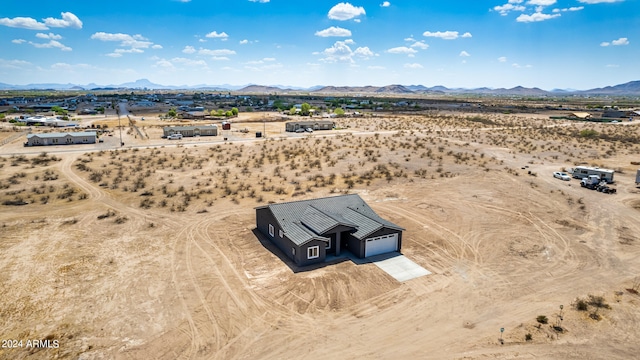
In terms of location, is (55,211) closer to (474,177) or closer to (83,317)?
(83,317)

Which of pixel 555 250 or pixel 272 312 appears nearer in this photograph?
pixel 272 312

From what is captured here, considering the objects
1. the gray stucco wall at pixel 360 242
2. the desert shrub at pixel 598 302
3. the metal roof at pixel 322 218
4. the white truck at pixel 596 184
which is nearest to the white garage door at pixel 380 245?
the gray stucco wall at pixel 360 242

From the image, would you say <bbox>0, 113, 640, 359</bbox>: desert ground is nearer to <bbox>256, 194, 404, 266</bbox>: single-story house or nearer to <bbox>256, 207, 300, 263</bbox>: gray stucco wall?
<bbox>256, 207, 300, 263</bbox>: gray stucco wall

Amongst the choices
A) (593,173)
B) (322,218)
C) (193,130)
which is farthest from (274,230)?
(193,130)

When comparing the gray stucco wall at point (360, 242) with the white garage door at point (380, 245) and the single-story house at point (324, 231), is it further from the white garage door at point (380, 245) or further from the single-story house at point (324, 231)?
the white garage door at point (380, 245)

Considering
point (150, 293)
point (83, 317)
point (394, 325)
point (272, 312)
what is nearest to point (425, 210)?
point (394, 325)

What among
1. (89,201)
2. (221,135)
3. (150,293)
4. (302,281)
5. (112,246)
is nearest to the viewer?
(150,293)

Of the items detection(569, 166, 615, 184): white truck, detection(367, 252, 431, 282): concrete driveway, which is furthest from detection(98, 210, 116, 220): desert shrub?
detection(569, 166, 615, 184): white truck
